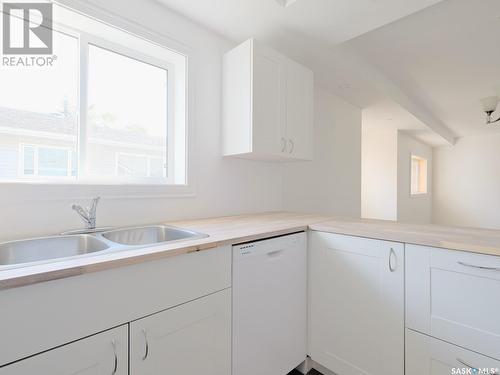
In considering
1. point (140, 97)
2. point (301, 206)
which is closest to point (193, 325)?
point (140, 97)

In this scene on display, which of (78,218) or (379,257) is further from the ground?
(78,218)

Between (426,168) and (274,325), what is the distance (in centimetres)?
725

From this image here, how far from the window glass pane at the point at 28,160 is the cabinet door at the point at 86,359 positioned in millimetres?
949

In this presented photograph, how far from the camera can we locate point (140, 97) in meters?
1.65

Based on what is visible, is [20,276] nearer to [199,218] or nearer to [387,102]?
[199,218]

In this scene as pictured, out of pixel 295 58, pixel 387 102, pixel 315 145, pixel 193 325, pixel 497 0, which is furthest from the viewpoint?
pixel 387 102

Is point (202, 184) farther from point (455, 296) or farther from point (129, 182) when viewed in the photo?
point (455, 296)

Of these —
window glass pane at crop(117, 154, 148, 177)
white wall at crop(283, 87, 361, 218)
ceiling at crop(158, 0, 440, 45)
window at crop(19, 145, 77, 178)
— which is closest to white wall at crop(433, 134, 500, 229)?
white wall at crop(283, 87, 361, 218)

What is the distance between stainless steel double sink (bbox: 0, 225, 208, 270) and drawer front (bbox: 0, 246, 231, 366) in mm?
122

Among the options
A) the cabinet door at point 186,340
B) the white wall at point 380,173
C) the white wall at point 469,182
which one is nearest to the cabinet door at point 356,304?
the cabinet door at point 186,340

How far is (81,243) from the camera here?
115 centimetres

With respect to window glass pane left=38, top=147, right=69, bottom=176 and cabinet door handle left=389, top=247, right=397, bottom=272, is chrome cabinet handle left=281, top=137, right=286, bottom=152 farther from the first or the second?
window glass pane left=38, top=147, right=69, bottom=176

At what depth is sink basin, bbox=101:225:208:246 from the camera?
129 centimetres

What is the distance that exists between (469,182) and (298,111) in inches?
269
